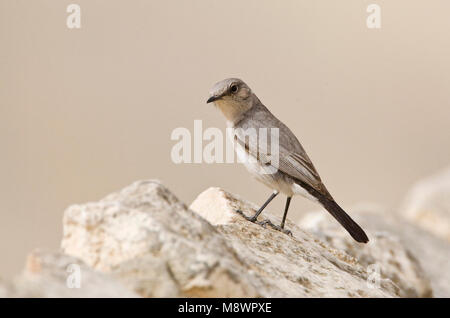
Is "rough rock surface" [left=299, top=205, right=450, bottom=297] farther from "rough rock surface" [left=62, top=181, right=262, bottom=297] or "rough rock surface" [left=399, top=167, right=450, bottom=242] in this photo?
"rough rock surface" [left=62, top=181, right=262, bottom=297]

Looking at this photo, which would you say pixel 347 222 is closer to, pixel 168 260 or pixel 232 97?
pixel 232 97

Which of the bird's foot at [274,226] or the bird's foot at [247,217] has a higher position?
the bird's foot at [247,217]

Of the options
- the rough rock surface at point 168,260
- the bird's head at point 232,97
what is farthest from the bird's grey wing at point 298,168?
the rough rock surface at point 168,260

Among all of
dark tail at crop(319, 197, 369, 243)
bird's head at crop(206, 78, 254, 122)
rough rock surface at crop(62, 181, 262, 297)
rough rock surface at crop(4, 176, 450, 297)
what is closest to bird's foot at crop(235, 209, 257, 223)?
rough rock surface at crop(4, 176, 450, 297)

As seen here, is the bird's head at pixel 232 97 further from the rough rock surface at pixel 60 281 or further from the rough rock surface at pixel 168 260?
the rough rock surface at pixel 60 281

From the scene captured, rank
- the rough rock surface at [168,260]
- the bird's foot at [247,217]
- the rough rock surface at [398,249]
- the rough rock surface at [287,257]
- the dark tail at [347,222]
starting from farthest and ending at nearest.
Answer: the rough rock surface at [398,249]
the dark tail at [347,222]
the bird's foot at [247,217]
the rough rock surface at [287,257]
the rough rock surface at [168,260]
